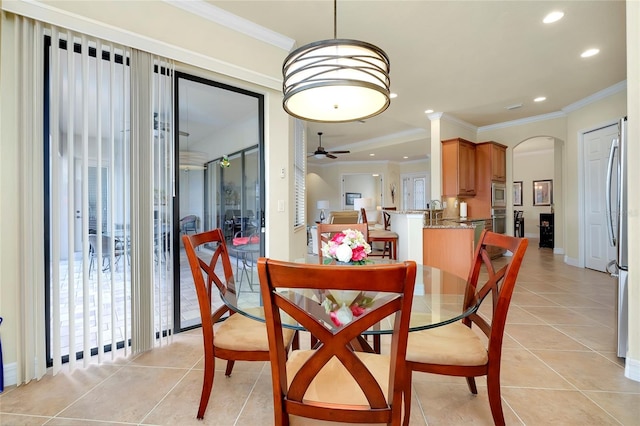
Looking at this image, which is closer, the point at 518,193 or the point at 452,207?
the point at 452,207

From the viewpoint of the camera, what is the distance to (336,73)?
146 centimetres

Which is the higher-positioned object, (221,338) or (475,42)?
(475,42)

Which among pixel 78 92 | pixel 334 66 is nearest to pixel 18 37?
pixel 78 92

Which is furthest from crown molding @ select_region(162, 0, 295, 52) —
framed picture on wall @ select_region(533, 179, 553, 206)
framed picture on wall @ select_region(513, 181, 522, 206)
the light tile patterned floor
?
framed picture on wall @ select_region(513, 181, 522, 206)

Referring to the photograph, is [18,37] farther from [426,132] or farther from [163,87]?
[426,132]

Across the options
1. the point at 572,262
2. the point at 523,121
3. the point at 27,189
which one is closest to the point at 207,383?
the point at 27,189

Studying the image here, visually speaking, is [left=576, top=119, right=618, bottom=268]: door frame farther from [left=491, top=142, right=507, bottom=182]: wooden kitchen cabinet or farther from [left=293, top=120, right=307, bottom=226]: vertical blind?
[left=293, top=120, right=307, bottom=226]: vertical blind

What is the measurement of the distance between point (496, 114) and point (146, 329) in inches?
255

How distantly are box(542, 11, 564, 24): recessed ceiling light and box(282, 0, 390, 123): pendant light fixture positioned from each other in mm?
2345

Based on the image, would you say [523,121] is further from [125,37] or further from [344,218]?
[125,37]

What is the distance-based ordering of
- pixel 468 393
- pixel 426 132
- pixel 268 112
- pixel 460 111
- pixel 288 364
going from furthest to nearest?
pixel 426 132 → pixel 460 111 → pixel 268 112 → pixel 468 393 → pixel 288 364

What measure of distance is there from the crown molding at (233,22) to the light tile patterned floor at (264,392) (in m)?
2.73

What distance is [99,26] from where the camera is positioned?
197cm

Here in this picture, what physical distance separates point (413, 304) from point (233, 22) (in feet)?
9.11
